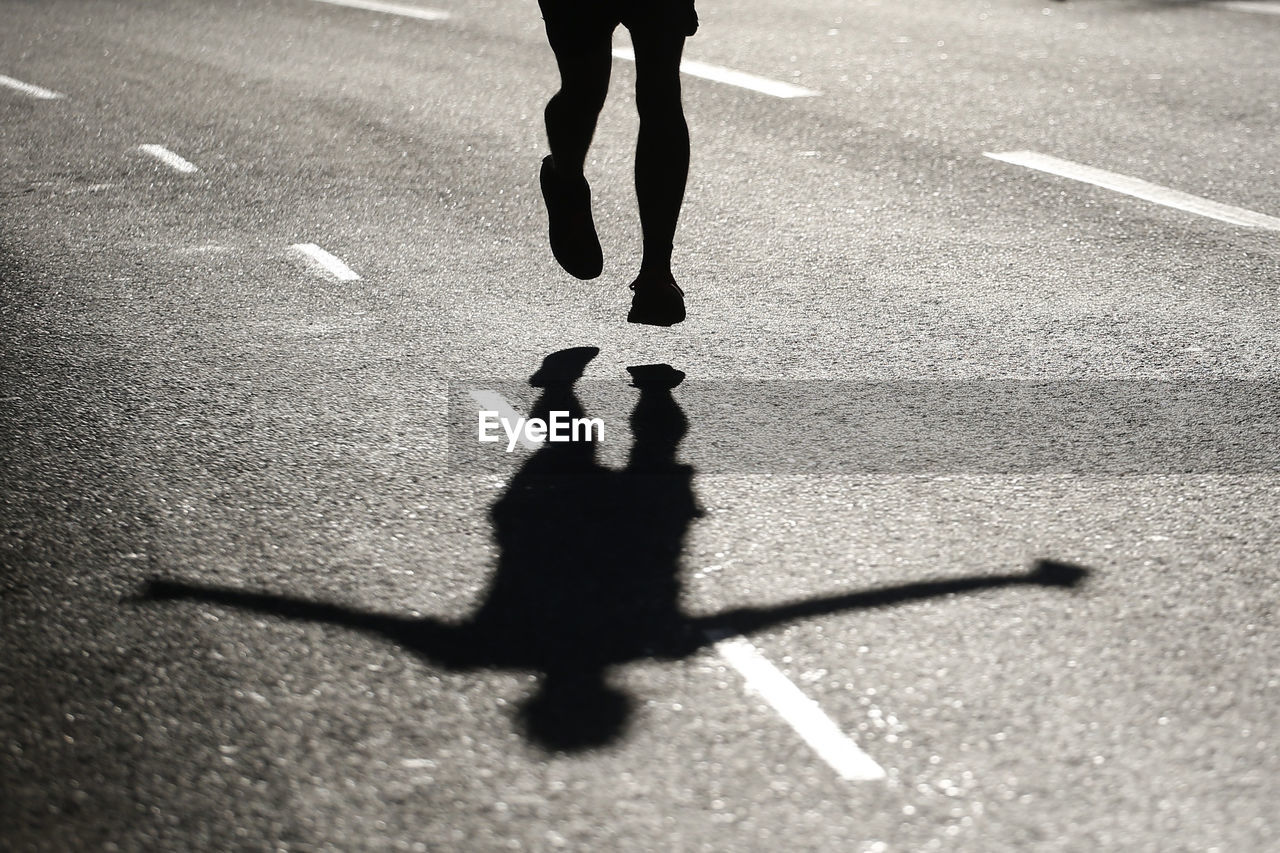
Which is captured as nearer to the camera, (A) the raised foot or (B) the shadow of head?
(B) the shadow of head

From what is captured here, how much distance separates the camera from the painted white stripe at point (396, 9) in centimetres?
1295

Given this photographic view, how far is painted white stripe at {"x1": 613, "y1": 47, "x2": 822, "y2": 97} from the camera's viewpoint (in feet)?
30.8

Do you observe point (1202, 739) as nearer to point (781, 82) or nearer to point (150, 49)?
point (781, 82)

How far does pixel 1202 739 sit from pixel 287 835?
4.99 ft

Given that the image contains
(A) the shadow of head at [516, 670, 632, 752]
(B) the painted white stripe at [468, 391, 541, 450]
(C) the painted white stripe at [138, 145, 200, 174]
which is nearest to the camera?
(A) the shadow of head at [516, 670, 632, 752]

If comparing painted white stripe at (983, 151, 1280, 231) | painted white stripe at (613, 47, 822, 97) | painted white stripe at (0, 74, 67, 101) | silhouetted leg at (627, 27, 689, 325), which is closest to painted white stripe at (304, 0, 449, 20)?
painted white stripe at (613, 47, 822, 97)

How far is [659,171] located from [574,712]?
236cm

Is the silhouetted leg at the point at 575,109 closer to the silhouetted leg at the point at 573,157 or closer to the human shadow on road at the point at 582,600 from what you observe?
the silhouetted leg at the point at 573,157

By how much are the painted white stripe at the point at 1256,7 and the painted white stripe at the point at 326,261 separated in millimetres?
8986

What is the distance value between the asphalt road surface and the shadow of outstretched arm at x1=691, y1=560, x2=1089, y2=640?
2 cm

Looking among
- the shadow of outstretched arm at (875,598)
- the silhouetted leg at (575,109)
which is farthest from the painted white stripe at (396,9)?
the shadow of outstretched arm at (875,598)

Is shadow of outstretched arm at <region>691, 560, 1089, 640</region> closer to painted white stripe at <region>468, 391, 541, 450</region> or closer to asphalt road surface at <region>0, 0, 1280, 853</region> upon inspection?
asphalt road surface at <region>0, 0, 1280, 853</region>

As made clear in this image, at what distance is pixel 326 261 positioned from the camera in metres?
5.92

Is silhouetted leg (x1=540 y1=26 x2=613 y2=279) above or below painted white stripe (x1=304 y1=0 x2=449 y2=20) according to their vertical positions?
above
